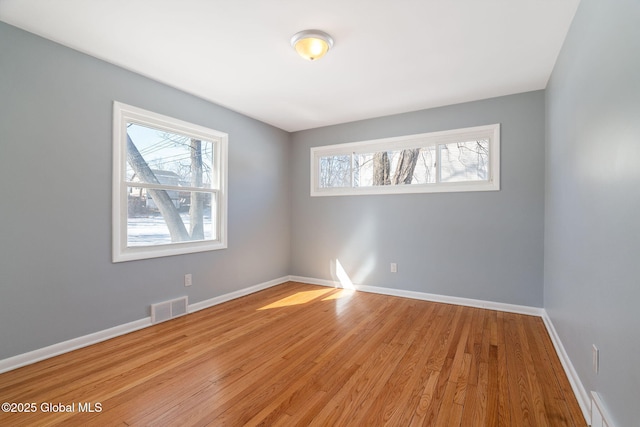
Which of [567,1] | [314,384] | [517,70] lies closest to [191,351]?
[314,384]

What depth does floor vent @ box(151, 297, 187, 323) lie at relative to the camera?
294 cm

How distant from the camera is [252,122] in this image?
4.20m

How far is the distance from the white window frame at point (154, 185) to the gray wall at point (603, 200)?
3.55 metres

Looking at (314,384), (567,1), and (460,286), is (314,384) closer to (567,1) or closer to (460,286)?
(460,286)

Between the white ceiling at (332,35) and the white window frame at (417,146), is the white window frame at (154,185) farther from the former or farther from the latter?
the white window frame at (417,146)

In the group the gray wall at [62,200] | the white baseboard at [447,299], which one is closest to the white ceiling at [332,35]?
the gray wall at [62,200]

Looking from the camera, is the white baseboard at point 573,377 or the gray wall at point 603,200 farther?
the white baseboard at point 573,377

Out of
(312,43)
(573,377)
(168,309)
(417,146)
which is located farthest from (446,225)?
(168,309)

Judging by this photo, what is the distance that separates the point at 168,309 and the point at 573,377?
11.8 feet

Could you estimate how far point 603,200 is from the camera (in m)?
1.44

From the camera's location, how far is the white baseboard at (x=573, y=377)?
5.27 feet

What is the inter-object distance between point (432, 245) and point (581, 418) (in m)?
2.29

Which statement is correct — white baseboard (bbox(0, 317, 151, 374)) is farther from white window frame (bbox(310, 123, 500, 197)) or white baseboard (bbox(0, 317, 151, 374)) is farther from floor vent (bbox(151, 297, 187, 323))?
white window frame (bbox(310, 123, 500, 197))

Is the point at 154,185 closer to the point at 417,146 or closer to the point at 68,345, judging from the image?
the point at 68,345
